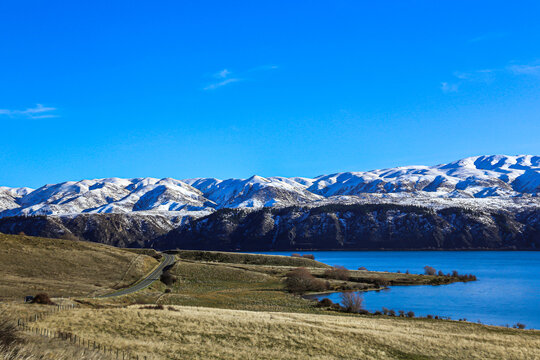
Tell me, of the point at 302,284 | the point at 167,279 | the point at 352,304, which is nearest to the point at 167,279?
the point at 167,279

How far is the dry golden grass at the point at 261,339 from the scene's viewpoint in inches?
1105

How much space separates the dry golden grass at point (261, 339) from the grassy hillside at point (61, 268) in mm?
28705

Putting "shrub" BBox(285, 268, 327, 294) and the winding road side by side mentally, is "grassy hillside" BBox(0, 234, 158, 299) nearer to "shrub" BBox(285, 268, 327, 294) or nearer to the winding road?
the winding road

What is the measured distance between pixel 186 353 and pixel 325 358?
27.3ft

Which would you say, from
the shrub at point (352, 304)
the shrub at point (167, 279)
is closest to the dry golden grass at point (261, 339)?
the shrub at point (352, 304)

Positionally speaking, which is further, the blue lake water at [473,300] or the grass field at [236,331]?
the blue lake water at [473,300]

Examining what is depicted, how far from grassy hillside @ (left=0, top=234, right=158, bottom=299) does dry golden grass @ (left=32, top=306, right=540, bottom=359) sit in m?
28.7

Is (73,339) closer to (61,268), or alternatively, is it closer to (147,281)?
(147,281)

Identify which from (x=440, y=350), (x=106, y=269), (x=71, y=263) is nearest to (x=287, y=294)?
(x=106, y=269)

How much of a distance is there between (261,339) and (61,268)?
63.5m

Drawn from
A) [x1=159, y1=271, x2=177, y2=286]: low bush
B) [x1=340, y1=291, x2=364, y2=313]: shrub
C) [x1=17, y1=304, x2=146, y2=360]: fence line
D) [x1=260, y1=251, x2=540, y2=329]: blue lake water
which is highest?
[x1=17, y1=304, x2=146, y2=360]: fence line

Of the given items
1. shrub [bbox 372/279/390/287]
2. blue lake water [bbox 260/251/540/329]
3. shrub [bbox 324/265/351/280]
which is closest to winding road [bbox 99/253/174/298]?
blue lake water [bbox 260/251/540/329]

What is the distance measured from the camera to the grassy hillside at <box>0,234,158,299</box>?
66438 millimetres

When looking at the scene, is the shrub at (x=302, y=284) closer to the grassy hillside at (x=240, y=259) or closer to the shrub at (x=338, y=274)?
the shrub at (x=338, y=274)
